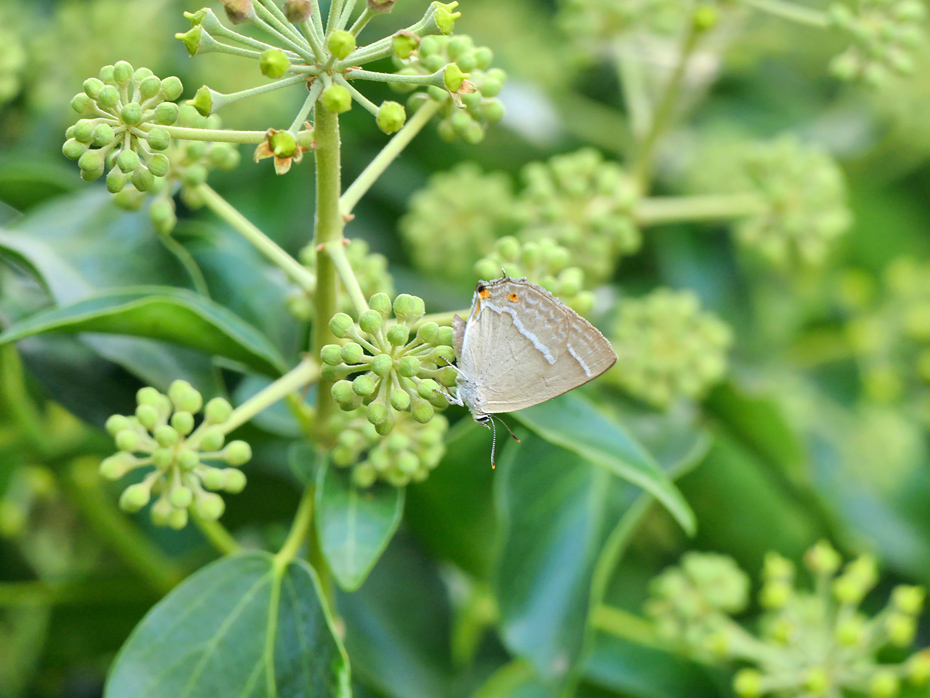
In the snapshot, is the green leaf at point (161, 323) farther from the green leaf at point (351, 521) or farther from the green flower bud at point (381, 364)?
the green flower bud at point (381, 364)

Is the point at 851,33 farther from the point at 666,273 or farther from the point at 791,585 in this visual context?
the point at 791,585

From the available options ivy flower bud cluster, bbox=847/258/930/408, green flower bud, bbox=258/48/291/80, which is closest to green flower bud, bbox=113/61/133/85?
green flower bud, bbox=258/48/291/80

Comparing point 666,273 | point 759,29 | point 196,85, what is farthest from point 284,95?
point 759,29

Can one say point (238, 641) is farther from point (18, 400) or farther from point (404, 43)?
point (404, 43)

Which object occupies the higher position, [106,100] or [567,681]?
[106,100]

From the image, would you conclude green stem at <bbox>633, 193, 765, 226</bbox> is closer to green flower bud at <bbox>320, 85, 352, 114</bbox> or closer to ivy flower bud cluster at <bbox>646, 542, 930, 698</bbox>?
ivy flower bud cluster at <bbox>646, 542, 930, 698</bbox>

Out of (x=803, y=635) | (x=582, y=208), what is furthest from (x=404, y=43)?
(x=803, y=635)

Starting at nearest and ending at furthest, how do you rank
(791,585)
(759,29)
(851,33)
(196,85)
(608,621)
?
(851,33) < (608,621) < (791,585) < (196,85) < (759,29)
